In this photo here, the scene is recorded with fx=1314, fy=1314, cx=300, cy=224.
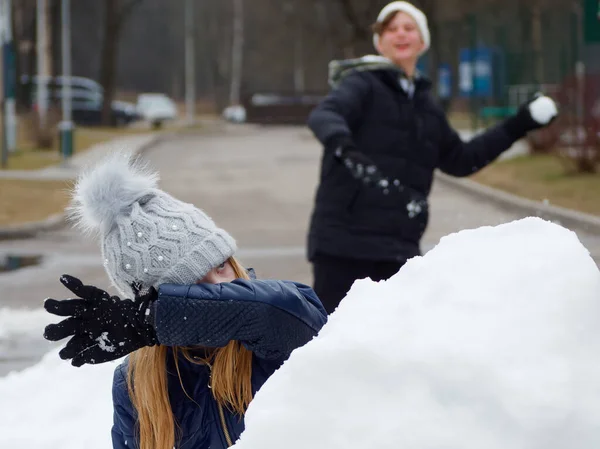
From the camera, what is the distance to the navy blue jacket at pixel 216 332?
103 inches

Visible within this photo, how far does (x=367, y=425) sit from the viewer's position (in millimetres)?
2156

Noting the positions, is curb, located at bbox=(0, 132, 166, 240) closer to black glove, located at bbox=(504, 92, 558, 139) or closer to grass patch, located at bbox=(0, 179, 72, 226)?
grass patch, located at bbox=(0, 179, 72, 226)

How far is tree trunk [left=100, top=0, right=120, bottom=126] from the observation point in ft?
150

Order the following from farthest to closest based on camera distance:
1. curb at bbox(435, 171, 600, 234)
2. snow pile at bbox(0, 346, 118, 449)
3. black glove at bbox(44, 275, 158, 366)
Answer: curb at bbox(435, 171, 600, 234) < snow pile at bbox(0, 346, 118, 449) < black glove at bbox(44, 275, 158, 366)

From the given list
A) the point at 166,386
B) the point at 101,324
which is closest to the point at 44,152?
the point at 166,386

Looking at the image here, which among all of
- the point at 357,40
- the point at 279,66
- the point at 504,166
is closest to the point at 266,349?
the point at 504,166

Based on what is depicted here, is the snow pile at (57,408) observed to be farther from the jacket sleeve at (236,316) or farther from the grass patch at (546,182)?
the grass patch at (546,182)

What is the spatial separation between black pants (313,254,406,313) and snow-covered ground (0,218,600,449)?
294cm

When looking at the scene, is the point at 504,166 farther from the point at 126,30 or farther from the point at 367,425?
the point at 126,30

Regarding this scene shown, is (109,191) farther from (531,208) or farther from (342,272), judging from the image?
(531,208)

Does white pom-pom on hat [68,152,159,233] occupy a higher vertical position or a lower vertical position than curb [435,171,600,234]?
higher

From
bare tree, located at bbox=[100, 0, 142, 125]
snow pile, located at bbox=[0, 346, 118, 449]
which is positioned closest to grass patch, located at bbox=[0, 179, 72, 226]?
snow pile, located at bbox=[0, 346, 118, 449]

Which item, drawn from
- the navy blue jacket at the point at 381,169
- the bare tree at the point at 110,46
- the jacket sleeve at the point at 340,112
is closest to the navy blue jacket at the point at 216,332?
the jacket sleeve at the point at 340,112

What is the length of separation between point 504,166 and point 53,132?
12257mm
